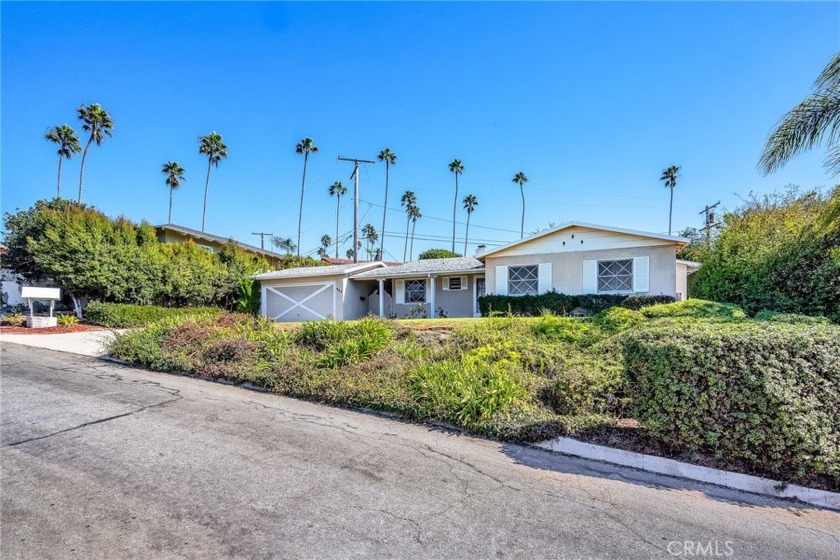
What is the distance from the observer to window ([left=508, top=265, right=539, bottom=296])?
1739 centimetres

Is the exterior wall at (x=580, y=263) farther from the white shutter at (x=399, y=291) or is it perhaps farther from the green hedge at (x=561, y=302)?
the white shutter at (x=399, y=291)

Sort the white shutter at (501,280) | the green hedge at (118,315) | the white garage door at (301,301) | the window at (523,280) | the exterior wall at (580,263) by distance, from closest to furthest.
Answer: the exterior wall at (580,263)
the window at (523,280)
the white shutter at (501,280)
the green hedge at (118,315)
the white garage door at (301,301)

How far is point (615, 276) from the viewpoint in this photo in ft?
52.6

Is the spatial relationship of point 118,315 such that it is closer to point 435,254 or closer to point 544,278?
point 544,278

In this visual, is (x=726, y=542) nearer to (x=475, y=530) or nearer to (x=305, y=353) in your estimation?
(x=475, y=530)

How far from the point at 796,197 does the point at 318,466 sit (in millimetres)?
23509

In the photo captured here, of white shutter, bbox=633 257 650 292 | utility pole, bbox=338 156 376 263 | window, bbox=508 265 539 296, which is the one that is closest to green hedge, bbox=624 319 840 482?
white shutter, bbox=633 257 650 292

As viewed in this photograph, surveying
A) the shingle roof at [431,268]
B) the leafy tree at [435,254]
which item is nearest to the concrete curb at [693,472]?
the shingle roof at [431,268]

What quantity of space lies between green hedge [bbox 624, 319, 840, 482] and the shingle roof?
48.5 ft

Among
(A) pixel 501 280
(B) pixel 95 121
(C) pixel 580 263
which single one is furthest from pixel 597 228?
(B) pixel 95 121

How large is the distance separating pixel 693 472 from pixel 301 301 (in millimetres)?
20320

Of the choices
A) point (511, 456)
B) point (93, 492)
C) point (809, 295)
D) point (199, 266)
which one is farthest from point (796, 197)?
point (199, 266)

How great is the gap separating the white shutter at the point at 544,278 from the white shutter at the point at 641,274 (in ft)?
10.4

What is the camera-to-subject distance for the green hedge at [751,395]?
12.8 ft
